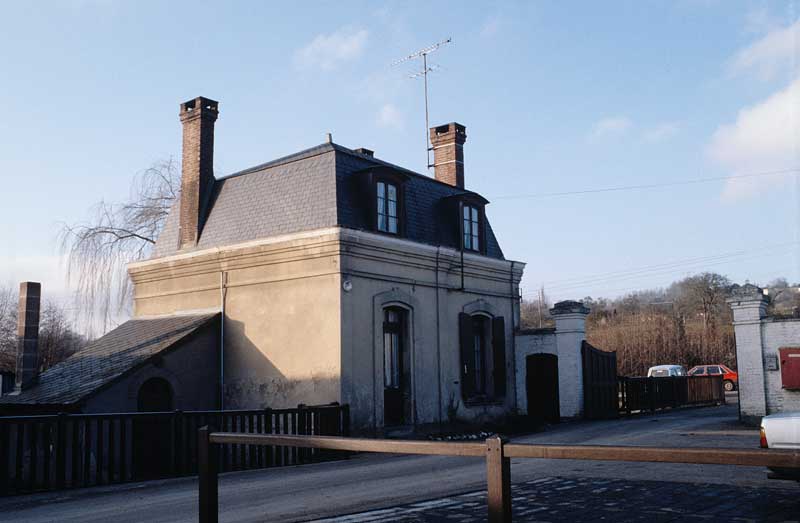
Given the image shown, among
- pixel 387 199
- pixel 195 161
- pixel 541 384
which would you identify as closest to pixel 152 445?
pixel 387 199

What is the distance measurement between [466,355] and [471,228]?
3.92m

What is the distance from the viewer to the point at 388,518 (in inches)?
297

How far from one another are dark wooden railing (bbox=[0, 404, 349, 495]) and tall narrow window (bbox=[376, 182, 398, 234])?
5.67 meters

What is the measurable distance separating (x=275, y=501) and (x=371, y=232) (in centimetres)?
937

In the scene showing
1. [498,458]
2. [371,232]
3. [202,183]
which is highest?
[202,183]

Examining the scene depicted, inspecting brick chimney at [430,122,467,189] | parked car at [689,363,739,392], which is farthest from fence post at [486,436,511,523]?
parked car at [689,363,739,392]

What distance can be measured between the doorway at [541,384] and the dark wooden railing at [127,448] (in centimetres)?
933

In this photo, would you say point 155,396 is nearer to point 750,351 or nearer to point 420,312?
point 420,312

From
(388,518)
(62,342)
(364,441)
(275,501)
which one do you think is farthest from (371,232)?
(62,342)

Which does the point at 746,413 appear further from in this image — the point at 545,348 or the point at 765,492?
the point at 765,492

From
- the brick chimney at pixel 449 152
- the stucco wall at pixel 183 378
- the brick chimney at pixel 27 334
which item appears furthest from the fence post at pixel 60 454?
the brick chimney at pixel 449 152

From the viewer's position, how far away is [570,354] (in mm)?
21531

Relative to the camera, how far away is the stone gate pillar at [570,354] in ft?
70.1

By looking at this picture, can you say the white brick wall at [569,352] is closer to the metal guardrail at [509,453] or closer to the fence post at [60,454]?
the fence post at [60,454]
